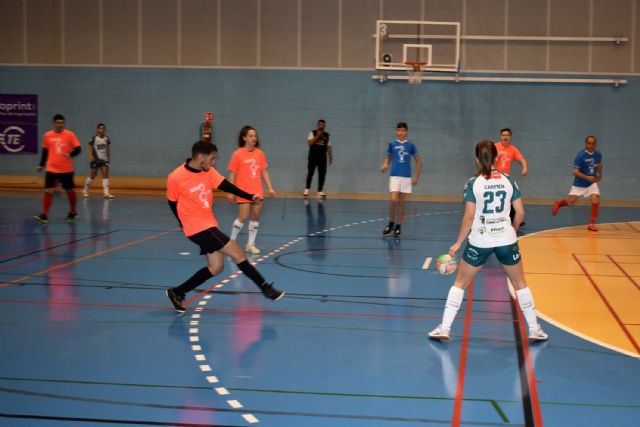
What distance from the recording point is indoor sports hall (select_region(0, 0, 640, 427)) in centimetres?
605

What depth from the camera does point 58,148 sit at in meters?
16.0

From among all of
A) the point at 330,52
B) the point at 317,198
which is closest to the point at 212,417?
the point at 317,198

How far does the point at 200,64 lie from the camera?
24.7 meters

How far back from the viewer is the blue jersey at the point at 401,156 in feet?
49.1

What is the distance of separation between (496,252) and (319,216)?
11.5m

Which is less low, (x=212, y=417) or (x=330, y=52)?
(x=330, y=52)

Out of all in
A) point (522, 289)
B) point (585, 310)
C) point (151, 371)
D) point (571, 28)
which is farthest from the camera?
point (571, 28)

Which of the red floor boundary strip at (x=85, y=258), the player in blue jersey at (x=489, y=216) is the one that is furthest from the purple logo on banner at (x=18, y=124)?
the player in blue jersey at (x=489, y=216)

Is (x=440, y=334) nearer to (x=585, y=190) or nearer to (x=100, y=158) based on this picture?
(x=585, y=190)

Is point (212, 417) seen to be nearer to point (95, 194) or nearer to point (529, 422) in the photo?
point (529, 422)

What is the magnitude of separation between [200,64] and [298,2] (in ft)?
12.2

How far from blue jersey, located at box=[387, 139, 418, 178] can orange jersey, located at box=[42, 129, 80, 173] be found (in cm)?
663

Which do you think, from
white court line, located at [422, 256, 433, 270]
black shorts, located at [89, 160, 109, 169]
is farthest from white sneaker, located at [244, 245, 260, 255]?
black shorts, located at [89, 160, 109, 169]

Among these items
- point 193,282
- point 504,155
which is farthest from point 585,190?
point 193,282
